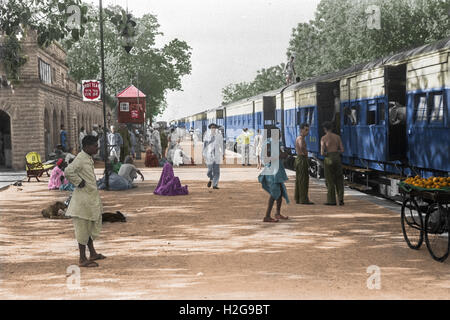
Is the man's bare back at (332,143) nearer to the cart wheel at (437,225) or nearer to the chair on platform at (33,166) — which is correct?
the cart wheel at (437,225)

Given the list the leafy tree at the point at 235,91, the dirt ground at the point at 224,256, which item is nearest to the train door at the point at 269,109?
the dirt ground at the point at 224,256

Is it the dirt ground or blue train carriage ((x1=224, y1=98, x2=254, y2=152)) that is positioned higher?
blue train carriage ((x1=224, y1=98, x2=254, y2=152))

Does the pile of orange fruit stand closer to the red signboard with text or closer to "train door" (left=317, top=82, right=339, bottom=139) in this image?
"train door" (left=317, top=82, right=339, bottom=139)

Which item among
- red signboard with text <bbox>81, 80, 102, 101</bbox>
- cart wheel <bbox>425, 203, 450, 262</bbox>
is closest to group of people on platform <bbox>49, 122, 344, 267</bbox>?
cart wheel <bbox>425, 203, 450, 262</bbox>

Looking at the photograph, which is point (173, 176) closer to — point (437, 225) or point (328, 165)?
point (328, 165)

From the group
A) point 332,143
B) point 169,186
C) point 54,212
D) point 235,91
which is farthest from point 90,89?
point 235,91

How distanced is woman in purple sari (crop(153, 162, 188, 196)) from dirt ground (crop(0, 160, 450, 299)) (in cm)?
207

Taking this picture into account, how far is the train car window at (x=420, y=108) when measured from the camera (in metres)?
11.3

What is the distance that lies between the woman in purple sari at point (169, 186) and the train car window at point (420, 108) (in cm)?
670

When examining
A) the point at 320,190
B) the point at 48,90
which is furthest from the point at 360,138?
the point at 48,90

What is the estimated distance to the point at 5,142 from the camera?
29.0 meters

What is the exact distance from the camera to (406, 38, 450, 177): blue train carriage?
407 inches

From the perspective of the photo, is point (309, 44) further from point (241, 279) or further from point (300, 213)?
point (241, 279)

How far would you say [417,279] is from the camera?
656 centimetres
